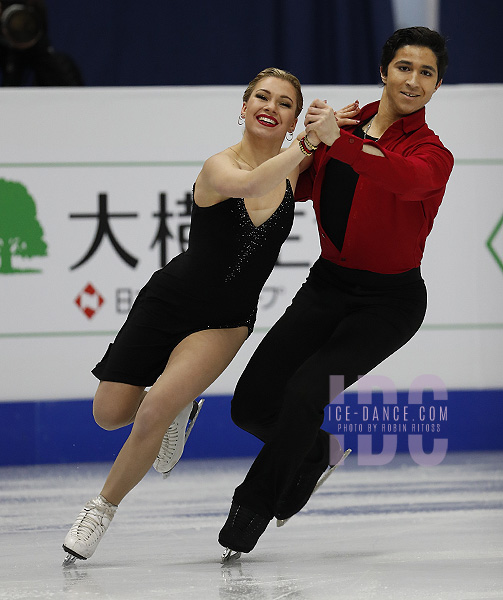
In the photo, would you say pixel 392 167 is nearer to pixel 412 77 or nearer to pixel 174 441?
pixel 412 77

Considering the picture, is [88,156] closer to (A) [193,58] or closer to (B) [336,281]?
(A) [193,58]

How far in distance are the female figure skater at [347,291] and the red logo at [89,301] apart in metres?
1.88

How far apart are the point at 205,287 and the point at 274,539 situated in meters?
0.87

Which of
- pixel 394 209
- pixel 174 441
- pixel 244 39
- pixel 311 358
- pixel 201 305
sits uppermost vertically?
pixel 244 39

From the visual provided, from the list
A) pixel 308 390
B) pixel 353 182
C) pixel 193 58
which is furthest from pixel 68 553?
pixel 193 58

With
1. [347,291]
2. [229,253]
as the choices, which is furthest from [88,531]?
[347,291]

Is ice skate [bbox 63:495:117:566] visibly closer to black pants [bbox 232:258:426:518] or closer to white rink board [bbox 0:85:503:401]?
black pants [bbox 232:258:426:518]

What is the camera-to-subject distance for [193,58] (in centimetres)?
616

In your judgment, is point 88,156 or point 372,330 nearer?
point 372,330

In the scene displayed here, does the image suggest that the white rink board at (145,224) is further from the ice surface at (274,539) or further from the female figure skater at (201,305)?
the female figure skater at (201,305)

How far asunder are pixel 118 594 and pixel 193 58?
4409 millimetres

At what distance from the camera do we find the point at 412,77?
2729 mm

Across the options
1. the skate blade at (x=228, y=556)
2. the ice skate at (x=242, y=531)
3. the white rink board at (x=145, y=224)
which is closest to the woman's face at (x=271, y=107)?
the ice skate at (x=242, y=531)

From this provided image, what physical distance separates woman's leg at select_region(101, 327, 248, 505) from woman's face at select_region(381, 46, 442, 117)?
0.83 meters
